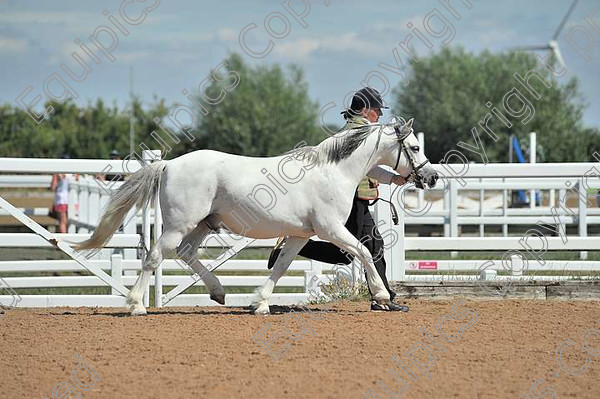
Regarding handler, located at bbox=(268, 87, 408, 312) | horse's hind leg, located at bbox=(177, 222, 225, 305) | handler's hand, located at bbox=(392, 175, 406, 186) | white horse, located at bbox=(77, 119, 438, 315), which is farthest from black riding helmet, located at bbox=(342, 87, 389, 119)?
horse's hind leg, located at bbox=(177, 222, 225, 305)

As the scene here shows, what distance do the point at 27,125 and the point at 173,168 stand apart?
3878 centimetres

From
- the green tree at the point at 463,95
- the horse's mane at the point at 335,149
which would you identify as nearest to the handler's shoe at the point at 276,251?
the horse's mane at the point at 335,149

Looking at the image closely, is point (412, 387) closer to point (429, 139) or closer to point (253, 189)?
point (253, 189)

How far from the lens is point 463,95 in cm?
4916

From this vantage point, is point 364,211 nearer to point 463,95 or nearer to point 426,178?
point 426,178

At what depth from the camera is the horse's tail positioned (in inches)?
281

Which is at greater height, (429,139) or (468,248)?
(429,139)

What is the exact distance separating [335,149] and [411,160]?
700mm

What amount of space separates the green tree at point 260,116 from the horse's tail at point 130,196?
4145cm

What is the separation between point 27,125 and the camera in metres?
43.1

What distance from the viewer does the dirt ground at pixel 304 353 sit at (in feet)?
15.5

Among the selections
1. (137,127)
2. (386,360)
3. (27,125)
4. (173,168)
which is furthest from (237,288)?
(137,127)

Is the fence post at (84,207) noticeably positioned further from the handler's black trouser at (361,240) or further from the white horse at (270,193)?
the handler's black trouser at (361,240)

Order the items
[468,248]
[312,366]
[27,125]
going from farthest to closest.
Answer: [27,125], [468,248], [312,366]
